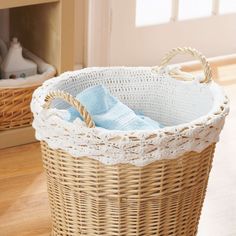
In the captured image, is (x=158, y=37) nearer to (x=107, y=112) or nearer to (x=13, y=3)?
(x=13, y=3)

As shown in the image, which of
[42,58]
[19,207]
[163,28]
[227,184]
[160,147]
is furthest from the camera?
[163,28]

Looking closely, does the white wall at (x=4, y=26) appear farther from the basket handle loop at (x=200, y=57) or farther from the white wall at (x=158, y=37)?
the basket handle loop at (x=200, y=57)

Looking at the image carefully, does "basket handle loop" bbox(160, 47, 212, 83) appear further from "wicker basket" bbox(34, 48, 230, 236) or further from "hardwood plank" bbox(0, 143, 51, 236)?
"hardwood plank" bbox(0, 143, 51, 236)

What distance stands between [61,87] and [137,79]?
197mm

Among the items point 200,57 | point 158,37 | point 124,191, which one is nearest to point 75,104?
point 124,191

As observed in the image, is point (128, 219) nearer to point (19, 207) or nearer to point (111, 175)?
point (111, 175)

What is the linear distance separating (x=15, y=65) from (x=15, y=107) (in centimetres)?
13

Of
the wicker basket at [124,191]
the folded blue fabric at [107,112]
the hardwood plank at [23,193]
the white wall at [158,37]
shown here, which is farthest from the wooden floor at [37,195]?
the white wall at [158,37]

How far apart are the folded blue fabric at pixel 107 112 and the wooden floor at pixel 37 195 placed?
0.99ft

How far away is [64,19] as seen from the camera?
1992mm

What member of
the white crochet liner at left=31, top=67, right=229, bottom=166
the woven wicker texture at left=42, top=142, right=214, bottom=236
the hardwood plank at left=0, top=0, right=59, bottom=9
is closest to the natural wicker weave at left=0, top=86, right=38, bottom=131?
the hardwood plank at left=0, top=0, right=59, bottom=9

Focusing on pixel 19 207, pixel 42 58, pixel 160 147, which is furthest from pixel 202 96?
pixel 42 58

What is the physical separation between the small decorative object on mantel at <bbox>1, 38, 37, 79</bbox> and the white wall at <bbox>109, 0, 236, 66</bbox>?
491 millimetres

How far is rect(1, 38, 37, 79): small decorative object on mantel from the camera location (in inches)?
79.7
